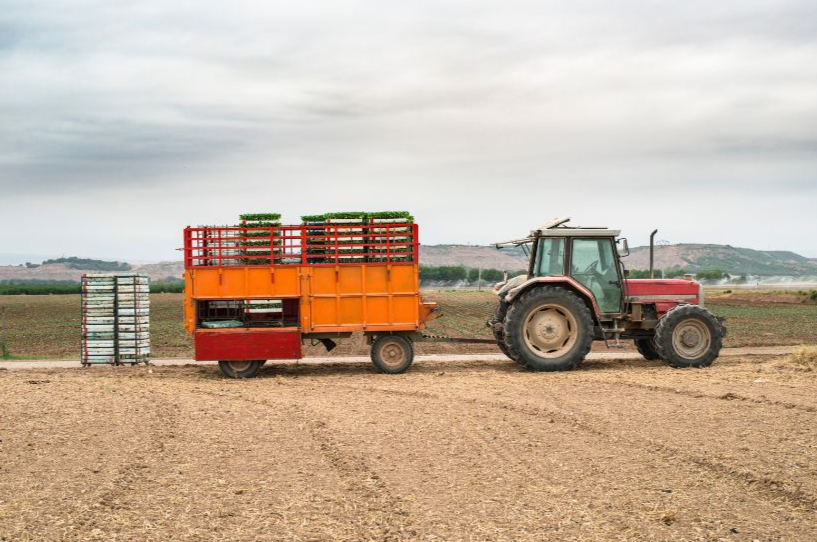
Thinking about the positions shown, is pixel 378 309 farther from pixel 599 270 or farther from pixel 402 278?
pixel 599 270

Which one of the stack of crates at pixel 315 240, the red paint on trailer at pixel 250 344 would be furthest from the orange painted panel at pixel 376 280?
the red paint on trailer at pixel 250 344

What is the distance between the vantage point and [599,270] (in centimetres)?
1659

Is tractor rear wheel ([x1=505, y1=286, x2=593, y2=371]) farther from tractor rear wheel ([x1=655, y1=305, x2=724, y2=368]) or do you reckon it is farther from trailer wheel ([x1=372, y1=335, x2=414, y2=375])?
trailer wheel ([x1=372, y1=335, x2=414, y2=375])

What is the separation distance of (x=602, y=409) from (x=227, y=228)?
25.9ft

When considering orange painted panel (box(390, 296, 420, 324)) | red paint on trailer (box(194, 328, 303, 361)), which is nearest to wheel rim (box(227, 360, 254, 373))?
red paint on trailer (box(194, 328, 303, 361))

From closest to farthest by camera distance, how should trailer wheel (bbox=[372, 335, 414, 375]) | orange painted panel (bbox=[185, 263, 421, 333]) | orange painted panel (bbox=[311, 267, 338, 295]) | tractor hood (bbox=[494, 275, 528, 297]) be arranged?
orange painted panel (bbox=[185, 263, 421, 333]), orange painted panel (bbox=[311, 267, 338, 295]), trailer wheel (bbox=[372, 335, 414, 375]), tractor hood (bbox=[494, 275, 528, 297])

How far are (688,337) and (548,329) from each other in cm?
280

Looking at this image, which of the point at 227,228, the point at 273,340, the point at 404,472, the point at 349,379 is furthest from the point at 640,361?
the point at 404,472

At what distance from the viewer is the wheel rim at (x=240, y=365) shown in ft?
52.9

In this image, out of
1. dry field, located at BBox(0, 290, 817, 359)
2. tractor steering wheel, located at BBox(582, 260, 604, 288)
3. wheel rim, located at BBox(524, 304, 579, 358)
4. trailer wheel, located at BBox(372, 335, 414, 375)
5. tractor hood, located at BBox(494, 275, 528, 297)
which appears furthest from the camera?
dry field, located at BBox(0, 290, 817, 359)

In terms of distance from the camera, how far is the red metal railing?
632 inches

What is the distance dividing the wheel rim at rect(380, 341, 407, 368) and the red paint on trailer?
171 cm

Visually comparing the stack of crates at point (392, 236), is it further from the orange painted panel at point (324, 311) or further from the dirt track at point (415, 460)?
the dirt track at point (415, 460)

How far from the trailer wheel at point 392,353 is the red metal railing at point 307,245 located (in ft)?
5.05
